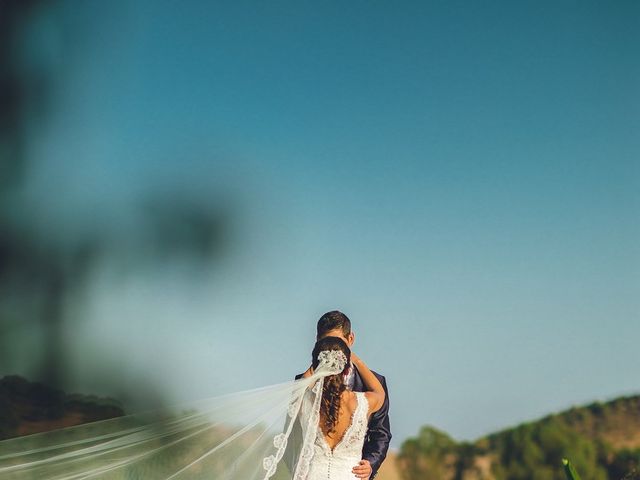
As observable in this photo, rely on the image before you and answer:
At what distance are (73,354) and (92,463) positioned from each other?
27.5 feet

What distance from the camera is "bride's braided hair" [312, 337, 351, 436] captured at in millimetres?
4336

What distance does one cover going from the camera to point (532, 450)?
14.3m

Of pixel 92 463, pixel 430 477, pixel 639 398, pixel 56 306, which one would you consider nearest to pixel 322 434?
pixel 92 463

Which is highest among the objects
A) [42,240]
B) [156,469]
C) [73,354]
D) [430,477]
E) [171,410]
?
[42,240]

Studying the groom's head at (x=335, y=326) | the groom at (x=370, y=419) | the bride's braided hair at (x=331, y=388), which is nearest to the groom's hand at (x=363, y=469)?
the groom at (x=370, y=419)

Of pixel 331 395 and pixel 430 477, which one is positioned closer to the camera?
pixel 331 395

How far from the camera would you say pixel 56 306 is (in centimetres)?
1173

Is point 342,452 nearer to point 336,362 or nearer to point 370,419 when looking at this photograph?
point 370,419

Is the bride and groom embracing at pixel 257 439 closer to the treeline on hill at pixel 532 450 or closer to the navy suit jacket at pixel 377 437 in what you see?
the navy suit jacket at pixel 377 437

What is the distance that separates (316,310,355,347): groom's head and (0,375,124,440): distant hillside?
8464 millimetres

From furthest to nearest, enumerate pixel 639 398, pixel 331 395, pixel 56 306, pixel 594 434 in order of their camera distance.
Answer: pixel 639 398 < pixel 594 434 < pixel 56 306 < pixel 331 395

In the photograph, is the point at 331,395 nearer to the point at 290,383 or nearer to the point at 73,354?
the point at 290,383

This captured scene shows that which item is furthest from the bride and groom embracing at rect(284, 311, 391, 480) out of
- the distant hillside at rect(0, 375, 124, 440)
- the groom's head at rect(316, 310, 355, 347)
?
the distant hillside at rect(0, 375, 124, 440)

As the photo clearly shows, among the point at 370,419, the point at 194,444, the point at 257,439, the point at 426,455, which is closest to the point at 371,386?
the point at 370,419
